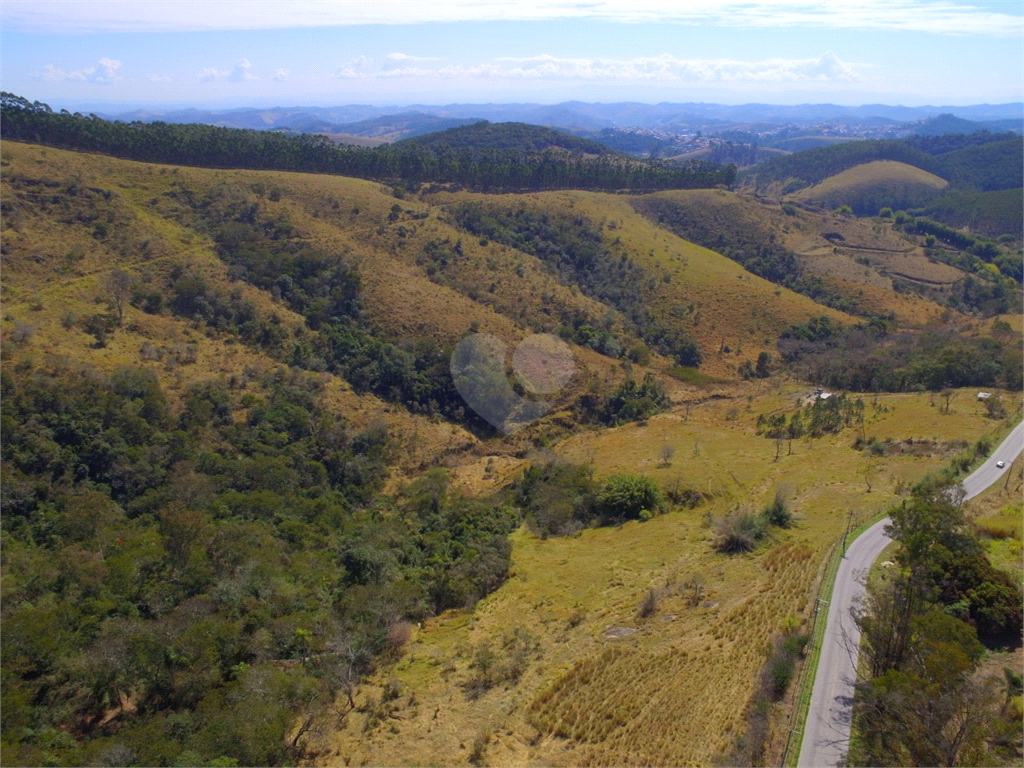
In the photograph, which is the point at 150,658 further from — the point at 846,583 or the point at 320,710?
the point at 846,583

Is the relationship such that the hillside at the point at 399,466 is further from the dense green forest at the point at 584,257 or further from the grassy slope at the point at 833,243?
the grassy slope at the point at 833,243

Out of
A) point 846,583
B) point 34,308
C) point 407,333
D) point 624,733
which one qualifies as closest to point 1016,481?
point 846,583

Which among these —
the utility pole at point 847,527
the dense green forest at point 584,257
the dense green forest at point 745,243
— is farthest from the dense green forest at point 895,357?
the utility pole at point 847,527

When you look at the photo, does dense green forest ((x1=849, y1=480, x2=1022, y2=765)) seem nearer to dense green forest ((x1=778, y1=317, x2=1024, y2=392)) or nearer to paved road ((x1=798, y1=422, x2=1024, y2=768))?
paved road ((x1=798, y1=422, x2=1024, y2=768))

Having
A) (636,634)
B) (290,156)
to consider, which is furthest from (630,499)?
(290,156)

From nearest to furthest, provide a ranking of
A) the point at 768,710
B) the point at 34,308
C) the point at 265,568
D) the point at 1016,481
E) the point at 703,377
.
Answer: the point at 768,710 → the point at 265,568 → the point at 1016,481 → the point at 34,308 → the point at 703,377

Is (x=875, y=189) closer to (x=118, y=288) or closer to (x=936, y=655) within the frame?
(x=118, y=288)
